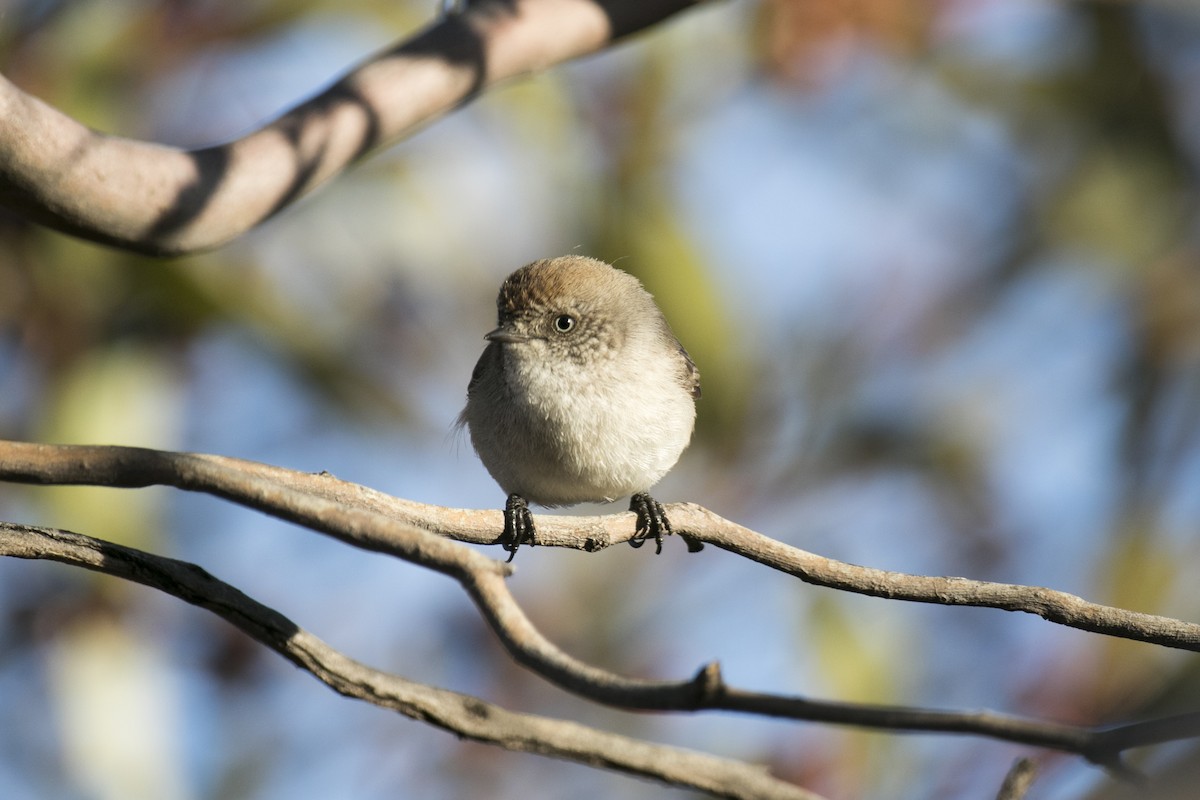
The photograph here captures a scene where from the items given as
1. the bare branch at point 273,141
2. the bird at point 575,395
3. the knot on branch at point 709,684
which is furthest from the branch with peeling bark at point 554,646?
the bird at point 575,395

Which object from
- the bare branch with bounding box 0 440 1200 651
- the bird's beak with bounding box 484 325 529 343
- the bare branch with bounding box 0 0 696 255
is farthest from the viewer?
the bird's beak with bounding box 484 325 529 343

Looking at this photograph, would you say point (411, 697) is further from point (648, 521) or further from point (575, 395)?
point (575, 395)

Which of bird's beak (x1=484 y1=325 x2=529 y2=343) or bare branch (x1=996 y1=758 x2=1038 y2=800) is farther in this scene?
bird's beak (x1=484 y1=325 x2=529 y2=343)

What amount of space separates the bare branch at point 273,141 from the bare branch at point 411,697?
20.5 inches

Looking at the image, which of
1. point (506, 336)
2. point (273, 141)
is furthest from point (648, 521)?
point (273, 141)

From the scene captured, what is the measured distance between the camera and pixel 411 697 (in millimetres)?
1792

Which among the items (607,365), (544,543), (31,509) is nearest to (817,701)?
(544,543)

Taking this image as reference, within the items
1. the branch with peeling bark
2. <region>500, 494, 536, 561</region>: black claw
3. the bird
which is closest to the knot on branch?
the branch with peeling bark

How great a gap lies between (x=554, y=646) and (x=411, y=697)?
0.23 metres

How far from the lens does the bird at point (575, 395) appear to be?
331cm

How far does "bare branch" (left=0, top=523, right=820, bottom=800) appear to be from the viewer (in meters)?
1.60

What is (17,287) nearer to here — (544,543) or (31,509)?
(31,509)

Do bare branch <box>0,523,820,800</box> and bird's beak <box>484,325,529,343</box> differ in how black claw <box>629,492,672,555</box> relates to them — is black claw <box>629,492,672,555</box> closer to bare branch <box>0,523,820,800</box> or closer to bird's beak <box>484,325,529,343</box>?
bird's beak <box>484,325,529,343</box>

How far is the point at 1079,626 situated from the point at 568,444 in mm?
1549
